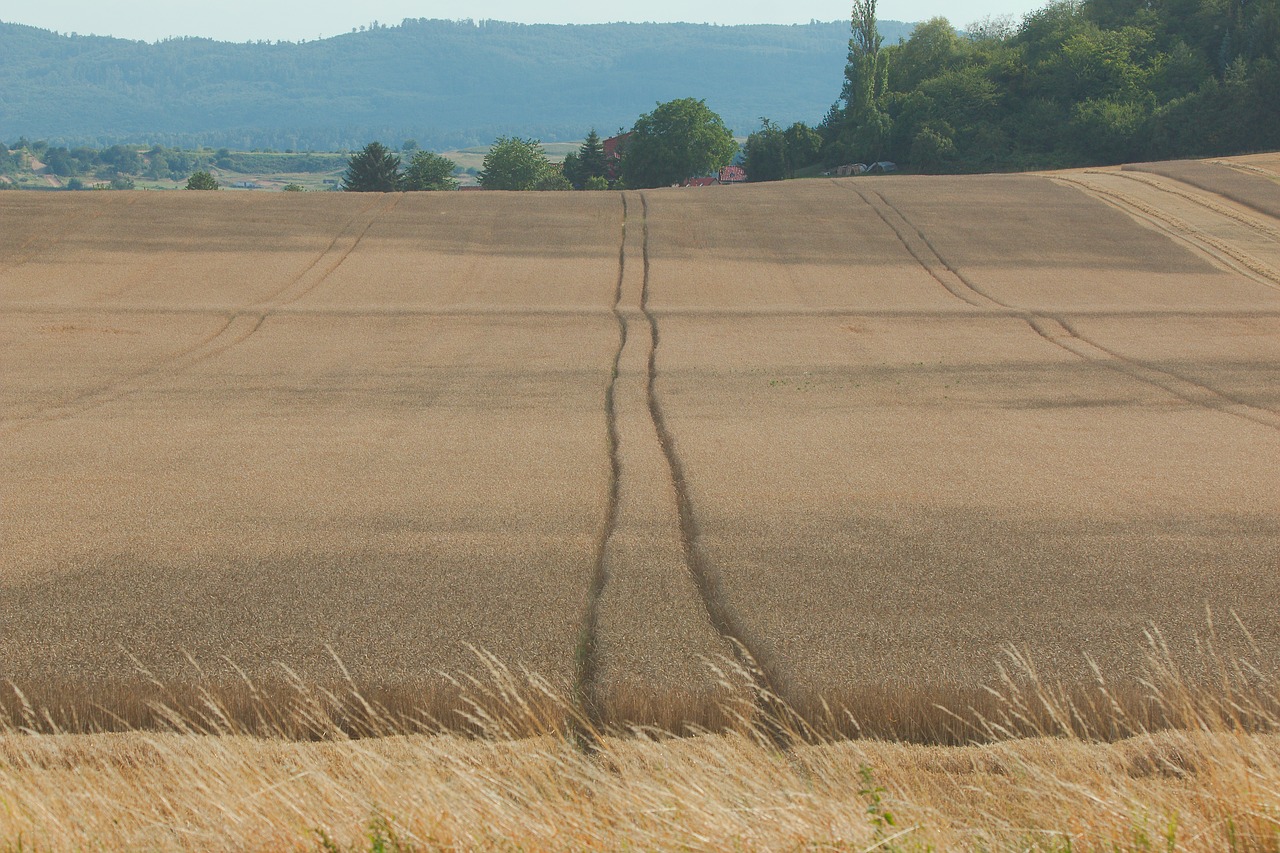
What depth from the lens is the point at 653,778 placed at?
5184mm

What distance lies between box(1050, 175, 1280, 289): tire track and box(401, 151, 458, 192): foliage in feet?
182

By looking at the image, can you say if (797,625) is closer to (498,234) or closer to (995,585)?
(995,585)

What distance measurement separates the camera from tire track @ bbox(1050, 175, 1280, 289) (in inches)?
963

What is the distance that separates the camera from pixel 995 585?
7816mm

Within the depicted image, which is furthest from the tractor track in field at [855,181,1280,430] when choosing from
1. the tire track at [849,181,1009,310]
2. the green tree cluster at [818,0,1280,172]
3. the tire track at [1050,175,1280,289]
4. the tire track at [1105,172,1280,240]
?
the green tree cluster at [818,0,1280,172]

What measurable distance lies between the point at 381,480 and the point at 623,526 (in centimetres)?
281

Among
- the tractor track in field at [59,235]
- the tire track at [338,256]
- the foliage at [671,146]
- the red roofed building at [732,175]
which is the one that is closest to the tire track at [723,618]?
the tire track at [338,256]

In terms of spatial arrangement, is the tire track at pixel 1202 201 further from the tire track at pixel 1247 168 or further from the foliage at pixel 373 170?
the foliage at pixel 373 170

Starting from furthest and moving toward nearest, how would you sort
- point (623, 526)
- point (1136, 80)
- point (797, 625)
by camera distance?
1. point (1136, 80)
2. point (623, 526)
3. point (797, 625)

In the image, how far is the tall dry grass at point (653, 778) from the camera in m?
4.26

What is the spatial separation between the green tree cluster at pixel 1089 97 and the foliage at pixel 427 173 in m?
31.3

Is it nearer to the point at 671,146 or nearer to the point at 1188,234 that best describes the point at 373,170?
the point at 671,146

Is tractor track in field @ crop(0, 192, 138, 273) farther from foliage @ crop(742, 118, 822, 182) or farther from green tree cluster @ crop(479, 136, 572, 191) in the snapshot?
green tree cluster @ crop(479, 136, 572, 191)

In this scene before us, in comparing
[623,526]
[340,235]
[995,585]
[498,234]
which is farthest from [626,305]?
[995,585]
